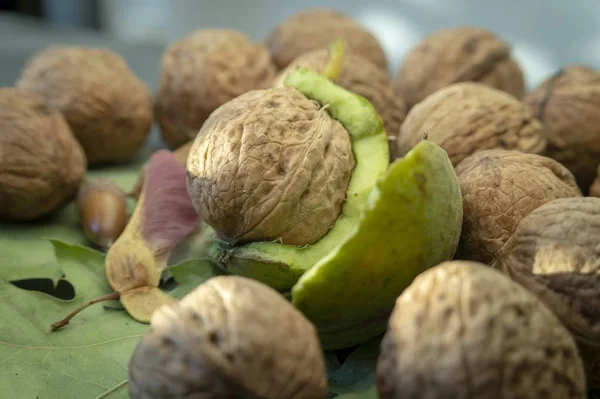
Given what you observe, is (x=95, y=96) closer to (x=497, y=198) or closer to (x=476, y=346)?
(x=497, y=198)

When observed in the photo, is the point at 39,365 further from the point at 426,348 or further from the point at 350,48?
the point at 350,48

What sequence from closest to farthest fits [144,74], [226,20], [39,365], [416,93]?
[39,365], [416,93], [144,74], [226,20]

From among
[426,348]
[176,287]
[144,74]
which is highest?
[426,348]

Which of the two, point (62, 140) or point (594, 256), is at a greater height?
point (594, 256)

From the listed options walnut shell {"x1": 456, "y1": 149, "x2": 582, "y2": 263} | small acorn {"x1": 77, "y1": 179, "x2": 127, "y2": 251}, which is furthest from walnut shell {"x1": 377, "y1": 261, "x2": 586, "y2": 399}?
small acorn {"x1": 77, "y1": 179, "x2": 127, "y2": 251}

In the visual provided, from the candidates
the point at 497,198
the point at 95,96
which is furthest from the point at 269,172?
the point at 95,96

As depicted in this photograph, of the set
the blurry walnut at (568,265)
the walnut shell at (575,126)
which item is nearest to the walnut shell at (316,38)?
the walnut shell at (575,126)

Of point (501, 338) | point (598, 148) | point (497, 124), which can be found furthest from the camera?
point (598, 148)

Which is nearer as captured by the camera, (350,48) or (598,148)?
(598,148)

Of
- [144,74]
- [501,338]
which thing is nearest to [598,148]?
[501,338]
